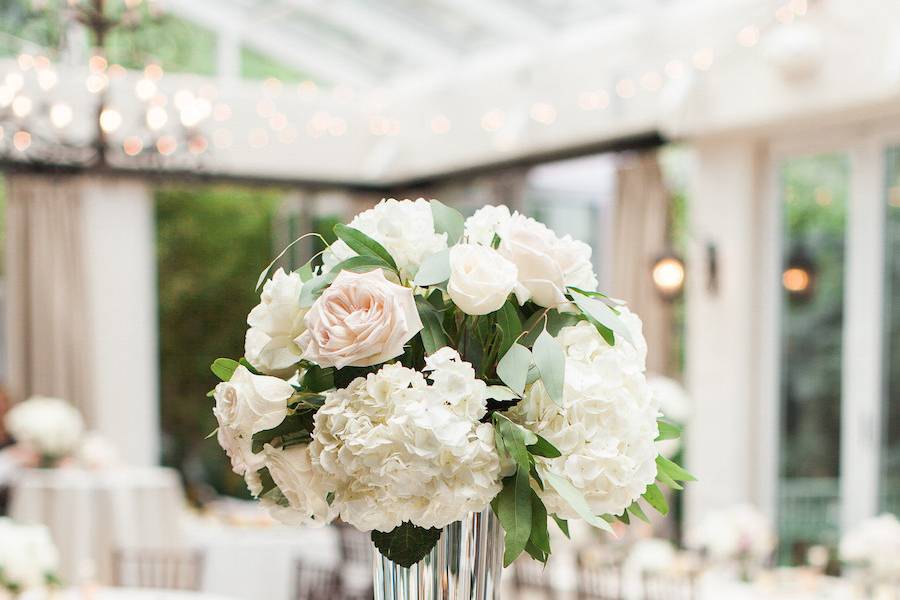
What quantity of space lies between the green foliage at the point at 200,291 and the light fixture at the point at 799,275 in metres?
7.28

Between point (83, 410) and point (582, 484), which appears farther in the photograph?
point (83, 410)

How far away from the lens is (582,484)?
104 centimetres

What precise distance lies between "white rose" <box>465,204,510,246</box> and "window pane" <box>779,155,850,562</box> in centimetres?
480

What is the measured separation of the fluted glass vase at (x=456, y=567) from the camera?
1.09 meters

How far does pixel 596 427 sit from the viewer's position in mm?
1049

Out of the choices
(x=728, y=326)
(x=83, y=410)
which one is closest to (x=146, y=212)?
(x=83, y=410)

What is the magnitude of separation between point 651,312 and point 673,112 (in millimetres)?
1406

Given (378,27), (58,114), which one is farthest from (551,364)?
(378,27)

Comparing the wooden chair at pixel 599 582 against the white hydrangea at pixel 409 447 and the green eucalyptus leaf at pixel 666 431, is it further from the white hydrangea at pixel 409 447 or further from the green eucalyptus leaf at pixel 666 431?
the white hydrangea at pixel 409 447

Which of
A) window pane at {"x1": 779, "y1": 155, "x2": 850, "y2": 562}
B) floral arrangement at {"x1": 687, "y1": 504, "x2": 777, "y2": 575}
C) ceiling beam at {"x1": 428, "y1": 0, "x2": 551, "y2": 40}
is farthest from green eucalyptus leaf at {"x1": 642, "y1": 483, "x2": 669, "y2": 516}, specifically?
ceiling beam at {"x1": 428, "y1": 0, "x2": 551, "y2": 40}

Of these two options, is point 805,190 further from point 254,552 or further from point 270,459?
point 270,459

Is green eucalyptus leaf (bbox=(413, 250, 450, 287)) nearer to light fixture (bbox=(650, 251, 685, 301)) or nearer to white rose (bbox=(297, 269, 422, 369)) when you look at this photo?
white rose (bbox=(297, 269, 422, 369))

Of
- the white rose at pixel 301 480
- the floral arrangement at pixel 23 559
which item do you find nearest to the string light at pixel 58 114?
the floral arrangement at pixel 23 559

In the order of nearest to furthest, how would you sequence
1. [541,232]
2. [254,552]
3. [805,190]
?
1. [541,232]
2. [805,190]
3. [254,552]
